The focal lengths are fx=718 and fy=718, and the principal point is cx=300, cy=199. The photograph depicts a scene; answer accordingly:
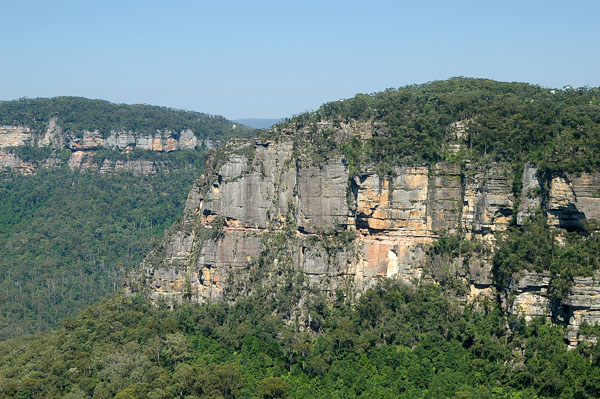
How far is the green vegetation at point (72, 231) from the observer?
99.6 metres

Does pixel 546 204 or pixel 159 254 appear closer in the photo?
pixel 546 204

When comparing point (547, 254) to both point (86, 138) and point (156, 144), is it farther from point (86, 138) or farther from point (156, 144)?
point (86, 138)

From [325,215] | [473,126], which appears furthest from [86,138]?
[473,126]

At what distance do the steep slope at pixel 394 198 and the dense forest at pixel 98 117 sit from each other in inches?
2705

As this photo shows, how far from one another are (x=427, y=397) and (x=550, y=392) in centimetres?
820

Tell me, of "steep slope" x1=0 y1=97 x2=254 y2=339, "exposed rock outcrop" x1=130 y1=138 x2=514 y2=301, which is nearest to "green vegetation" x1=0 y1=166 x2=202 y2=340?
"steep slope" x1=0 y1=97 x2=254 y2=339

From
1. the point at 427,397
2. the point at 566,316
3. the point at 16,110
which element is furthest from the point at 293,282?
the point at 16,110

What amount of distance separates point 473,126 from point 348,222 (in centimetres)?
1368

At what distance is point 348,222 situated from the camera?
64.2 m

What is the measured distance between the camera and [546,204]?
180ft

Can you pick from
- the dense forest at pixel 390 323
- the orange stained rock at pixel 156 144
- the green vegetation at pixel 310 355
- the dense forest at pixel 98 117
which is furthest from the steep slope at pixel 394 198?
the orange stained rock at pixel 156 144

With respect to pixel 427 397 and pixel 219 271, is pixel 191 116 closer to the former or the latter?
pixel 219 271

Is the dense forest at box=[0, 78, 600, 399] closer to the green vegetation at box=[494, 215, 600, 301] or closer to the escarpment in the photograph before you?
the green vegetation at box=[494, 215, 600, 301]

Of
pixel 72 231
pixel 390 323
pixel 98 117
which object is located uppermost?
pixel 98 117
